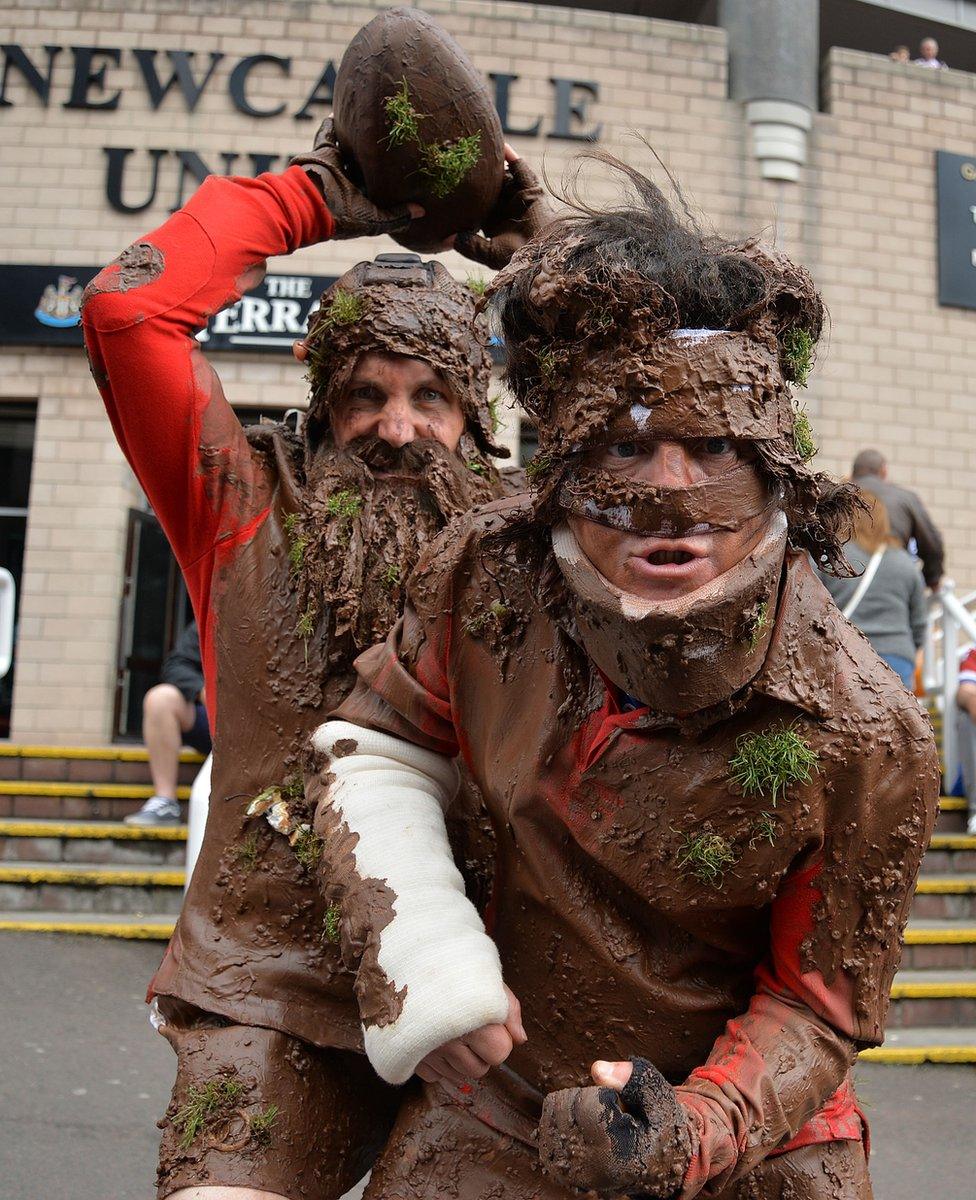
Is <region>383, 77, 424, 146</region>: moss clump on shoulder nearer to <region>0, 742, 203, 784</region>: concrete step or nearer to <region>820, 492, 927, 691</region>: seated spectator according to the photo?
<region>820, 492, 927, 691</region>: seated spectator

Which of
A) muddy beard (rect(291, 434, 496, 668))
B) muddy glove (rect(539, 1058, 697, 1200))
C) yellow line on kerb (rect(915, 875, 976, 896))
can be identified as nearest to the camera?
muddy glove (rect(539, 1058, 697, 1200))

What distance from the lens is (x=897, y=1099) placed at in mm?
5043

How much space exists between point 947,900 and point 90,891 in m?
4.66

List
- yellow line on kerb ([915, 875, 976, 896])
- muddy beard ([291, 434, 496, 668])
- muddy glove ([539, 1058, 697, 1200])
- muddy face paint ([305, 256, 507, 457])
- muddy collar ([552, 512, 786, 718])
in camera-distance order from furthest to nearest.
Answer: yellow line on kerb ([915, 875, 976, 896]) → muddy face paint ([305, 256, 507, 457]) → muddy beard ([291, 434, 496, 668]) → muddy collar ([552, 512, 786, 718]) → muddy glove ([539, 1058, 697, 1200])

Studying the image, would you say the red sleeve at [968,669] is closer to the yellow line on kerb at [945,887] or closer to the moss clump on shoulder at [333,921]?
the yellow line on kerb at [945,887]

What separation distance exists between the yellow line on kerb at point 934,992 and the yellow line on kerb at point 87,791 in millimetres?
4333

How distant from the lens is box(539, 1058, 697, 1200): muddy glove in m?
1.36

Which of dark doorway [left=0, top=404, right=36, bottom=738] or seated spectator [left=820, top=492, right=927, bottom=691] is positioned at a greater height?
dark doorway [left=0, top=404, right=36, bottom=738]

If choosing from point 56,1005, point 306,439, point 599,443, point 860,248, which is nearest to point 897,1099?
point 56,1005

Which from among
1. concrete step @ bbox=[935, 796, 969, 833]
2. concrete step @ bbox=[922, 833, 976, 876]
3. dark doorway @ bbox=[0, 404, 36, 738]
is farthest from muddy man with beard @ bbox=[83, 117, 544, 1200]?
dark doorway @ bbox=[0, 404, 36, 738]

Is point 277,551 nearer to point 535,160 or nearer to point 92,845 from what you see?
point 92,845

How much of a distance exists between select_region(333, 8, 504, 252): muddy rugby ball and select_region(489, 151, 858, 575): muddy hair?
3.23ft

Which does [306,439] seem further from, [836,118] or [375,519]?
[836,118]

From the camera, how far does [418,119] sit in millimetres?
2568
